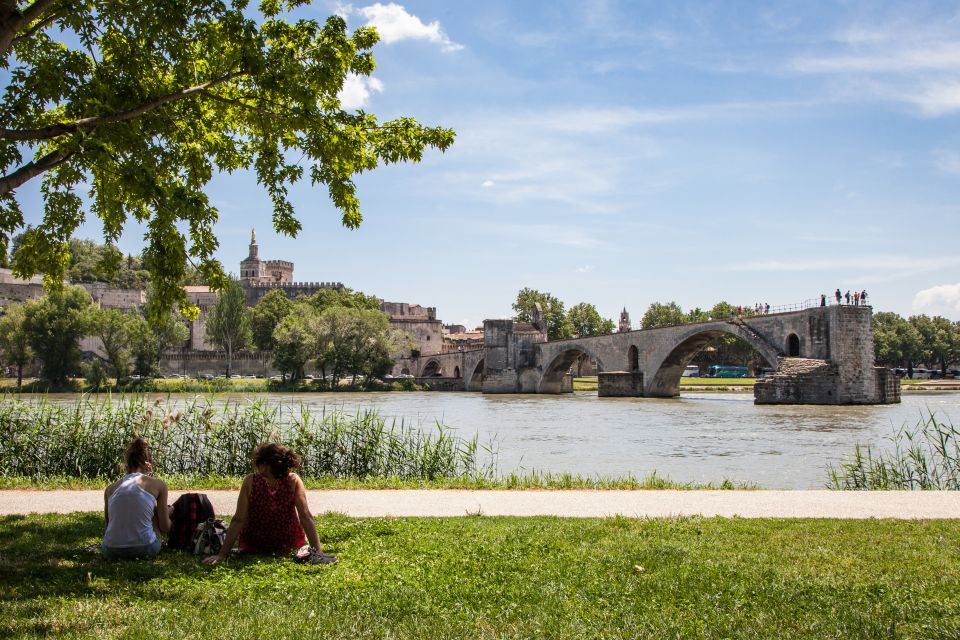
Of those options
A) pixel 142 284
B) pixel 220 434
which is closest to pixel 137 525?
pixel 220 434

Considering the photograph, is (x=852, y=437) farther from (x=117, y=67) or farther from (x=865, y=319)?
(x=117, y=67)

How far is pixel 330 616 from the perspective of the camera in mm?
4172

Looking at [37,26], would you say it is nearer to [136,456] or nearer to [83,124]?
[83,124]

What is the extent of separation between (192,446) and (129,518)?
6.99 m

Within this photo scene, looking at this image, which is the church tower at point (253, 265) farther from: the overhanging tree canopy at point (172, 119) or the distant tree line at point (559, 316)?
the overhanging tree canopy at point (172, 119)

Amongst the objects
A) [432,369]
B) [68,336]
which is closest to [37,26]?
[68,336]

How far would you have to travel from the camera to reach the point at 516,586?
15.7ft

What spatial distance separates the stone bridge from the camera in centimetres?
3503

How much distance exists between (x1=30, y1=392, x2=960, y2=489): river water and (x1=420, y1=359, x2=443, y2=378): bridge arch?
51.1 metres

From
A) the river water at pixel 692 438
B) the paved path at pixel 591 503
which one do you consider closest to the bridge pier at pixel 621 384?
the river water at pixel 692 438

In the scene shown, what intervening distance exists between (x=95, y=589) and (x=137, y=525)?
2.94 feet

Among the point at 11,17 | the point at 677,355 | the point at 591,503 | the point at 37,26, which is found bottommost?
the point at 591,503

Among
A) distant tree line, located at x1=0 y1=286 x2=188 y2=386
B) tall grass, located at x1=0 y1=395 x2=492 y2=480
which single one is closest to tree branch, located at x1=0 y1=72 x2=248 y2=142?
tall grass, located at x1=0 y1=395 x2=492 y2=480

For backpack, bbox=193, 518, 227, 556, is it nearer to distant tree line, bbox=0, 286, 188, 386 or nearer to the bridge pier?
the bridge pier
